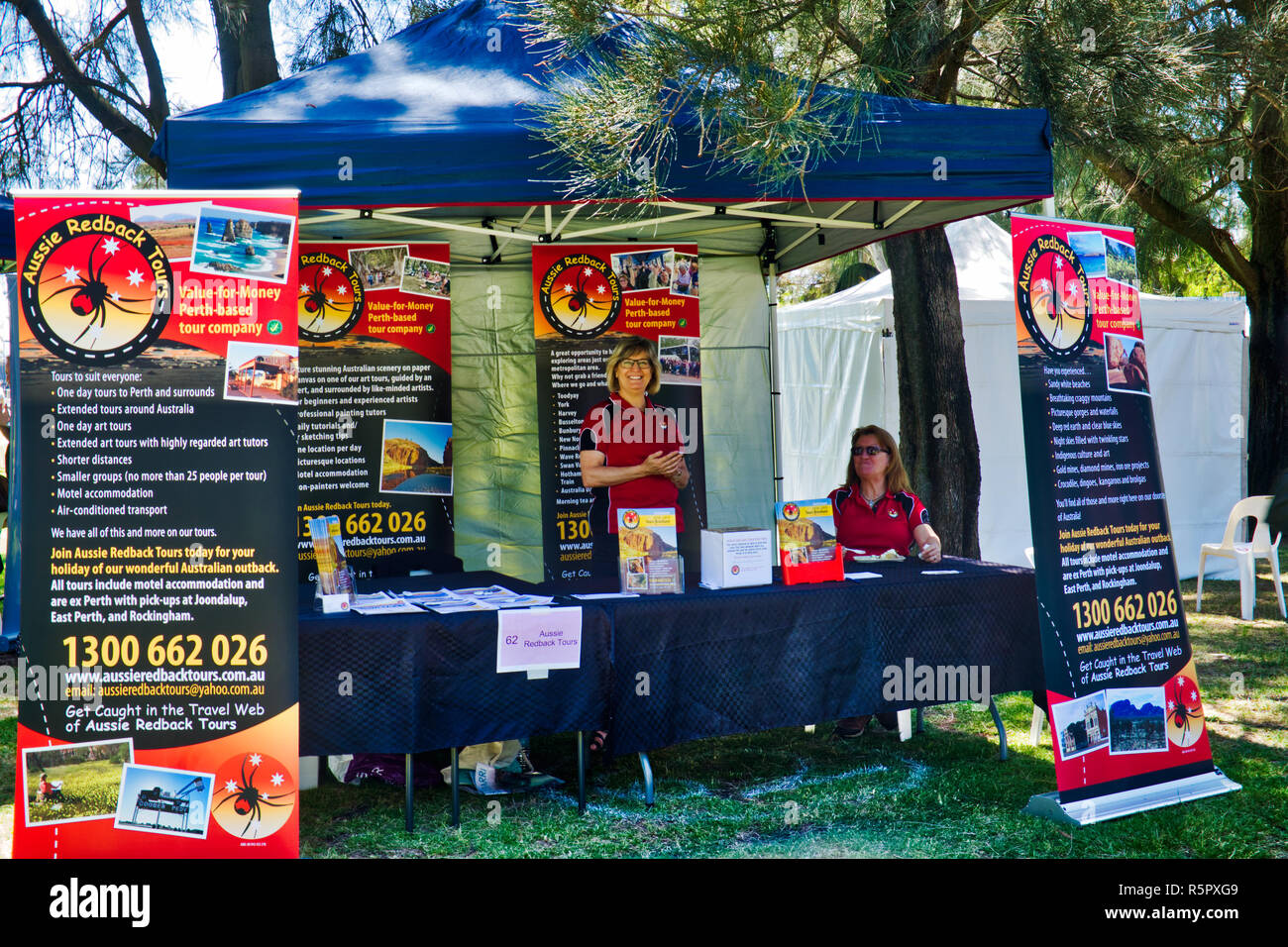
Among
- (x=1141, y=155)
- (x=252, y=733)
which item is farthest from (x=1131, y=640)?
(x=252, y=733)

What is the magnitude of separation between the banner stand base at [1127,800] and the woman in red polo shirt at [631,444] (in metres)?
1.65

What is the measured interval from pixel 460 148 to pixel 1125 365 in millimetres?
2212

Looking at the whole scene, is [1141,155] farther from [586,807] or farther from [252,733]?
[252,733]


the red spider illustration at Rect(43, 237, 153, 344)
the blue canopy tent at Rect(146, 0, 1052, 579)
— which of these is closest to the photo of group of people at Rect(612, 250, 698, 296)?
the blue canopy tent at Rect(146, 0, 1052, 579)

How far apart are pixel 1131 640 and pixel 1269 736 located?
1.23 metres

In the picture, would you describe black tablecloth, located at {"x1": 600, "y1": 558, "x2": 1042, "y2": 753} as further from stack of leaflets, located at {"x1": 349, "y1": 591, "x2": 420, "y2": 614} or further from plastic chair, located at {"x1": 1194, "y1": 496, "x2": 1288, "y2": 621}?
plastic chair, located at {"x1": 1194, "y1": 496, "x2": 1288, "y2": 621}

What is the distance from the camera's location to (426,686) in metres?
2.99

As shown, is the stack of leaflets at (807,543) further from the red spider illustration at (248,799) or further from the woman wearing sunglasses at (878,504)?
the red spider illustration at (248,799)

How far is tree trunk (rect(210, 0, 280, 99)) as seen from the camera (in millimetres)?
5684

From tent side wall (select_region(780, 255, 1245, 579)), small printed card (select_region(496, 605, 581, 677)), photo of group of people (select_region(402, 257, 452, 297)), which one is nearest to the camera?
small printed card (select_region(496, 605, 581, 677))

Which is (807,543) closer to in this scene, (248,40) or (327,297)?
(327,297)

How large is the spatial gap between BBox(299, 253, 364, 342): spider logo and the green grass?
2.14 m

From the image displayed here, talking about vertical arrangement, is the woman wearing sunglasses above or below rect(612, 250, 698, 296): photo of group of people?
below

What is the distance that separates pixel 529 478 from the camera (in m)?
5.82
